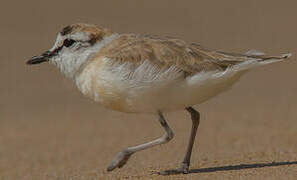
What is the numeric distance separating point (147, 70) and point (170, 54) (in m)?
0.38

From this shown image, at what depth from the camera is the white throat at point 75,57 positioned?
24.2ft

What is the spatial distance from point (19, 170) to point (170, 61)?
4.06 metres

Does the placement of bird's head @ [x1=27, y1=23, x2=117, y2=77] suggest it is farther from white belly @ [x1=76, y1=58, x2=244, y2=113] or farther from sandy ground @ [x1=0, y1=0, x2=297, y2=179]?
sandy ground @ [x1=0, y1=0, x2=297, y2=179]

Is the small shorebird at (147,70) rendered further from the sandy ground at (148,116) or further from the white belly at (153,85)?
the sandy ground at (148,116)

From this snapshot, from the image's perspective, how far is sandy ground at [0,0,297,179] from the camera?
29.8ft

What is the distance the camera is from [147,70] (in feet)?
22.7

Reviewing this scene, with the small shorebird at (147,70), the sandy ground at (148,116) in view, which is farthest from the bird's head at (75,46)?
the sandy ground at (148,116)

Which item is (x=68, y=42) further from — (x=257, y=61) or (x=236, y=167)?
(x=236, y=167)

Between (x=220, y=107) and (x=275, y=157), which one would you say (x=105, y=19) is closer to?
(x=220, y=107)

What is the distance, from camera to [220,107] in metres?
15.0

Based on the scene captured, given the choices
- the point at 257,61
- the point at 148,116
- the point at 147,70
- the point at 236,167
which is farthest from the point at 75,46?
the point at 148,116

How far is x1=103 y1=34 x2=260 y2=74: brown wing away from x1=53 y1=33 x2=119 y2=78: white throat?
17cm

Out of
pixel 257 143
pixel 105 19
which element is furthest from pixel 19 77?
pixel 257 143

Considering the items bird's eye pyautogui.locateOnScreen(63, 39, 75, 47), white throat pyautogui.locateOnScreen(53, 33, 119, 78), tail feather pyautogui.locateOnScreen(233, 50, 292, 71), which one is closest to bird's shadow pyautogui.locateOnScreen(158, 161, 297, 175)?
tail feather pyautogui.locateOnScreen(233, 50, 292, 71)
